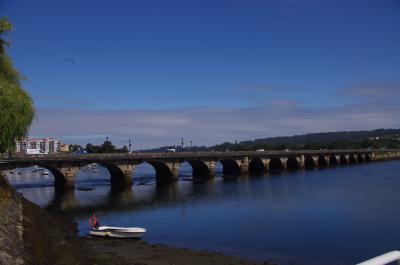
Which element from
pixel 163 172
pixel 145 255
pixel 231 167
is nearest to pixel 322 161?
pixel 231 167

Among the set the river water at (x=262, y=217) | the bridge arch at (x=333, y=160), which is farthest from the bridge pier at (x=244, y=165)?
the bridge arch at (x=333, y=160)

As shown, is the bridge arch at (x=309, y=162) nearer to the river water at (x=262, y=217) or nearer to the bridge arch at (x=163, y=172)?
the bridge arch at (x=163, y=172)

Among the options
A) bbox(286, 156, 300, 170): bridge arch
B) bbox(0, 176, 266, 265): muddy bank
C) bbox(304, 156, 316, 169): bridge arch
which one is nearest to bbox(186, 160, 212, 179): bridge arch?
bbox(286, 156, 300, 170): bridge arch

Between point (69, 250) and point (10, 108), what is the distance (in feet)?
30.8

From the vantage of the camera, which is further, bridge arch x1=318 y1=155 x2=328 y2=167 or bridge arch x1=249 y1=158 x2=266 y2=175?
bridge arch x1=318 y1=155 x2=328 y2=167

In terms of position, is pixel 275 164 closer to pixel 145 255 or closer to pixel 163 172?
pixel 163 172

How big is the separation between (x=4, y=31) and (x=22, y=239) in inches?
539

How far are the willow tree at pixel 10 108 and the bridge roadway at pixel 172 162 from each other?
31239mm

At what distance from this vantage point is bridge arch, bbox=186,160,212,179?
91775mm

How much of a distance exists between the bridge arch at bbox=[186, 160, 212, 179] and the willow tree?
61.7 m

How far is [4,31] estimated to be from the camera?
28172 millimetres

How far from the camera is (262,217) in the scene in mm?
39531

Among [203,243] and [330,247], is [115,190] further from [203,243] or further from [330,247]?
[330,247]

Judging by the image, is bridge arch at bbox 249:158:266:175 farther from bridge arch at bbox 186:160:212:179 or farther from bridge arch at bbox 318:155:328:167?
bridge arch at bbox 318:155:328:167
